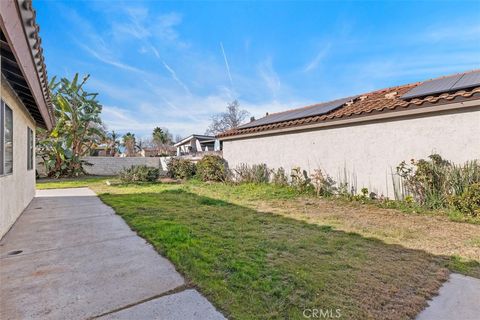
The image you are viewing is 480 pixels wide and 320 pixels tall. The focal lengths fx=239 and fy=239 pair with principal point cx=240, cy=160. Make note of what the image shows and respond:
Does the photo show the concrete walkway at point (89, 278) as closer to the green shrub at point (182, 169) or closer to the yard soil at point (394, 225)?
the yard soil at point (394, 225)

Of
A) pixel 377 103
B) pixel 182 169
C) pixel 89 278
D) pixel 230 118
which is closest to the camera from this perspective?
pixel 89 278

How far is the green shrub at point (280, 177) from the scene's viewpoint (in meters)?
9.72

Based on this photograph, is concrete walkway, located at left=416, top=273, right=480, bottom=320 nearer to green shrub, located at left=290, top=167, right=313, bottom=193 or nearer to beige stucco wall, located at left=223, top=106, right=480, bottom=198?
beige stucco wall, located at left=223, top=106, right=480, bottom=198

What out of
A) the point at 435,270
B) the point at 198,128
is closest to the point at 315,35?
the point at 435,270

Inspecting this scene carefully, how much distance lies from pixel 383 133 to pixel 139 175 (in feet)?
38.7

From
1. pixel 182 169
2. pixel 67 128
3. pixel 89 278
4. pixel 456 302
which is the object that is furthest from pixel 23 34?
pixel 67 128

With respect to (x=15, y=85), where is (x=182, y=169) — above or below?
below

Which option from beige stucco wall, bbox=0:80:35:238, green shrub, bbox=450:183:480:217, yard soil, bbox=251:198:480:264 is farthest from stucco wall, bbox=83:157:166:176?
green shrub, bbox=450:183:480:217

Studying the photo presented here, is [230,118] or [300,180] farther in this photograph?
[230,118]

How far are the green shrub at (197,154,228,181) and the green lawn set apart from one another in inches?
302

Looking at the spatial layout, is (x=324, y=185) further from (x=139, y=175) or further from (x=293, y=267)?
(x=139, y=175)

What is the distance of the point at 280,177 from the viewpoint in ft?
32.4

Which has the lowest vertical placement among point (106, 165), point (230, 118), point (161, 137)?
point (106, 165)

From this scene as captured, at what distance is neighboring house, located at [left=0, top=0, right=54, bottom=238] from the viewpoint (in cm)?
225
